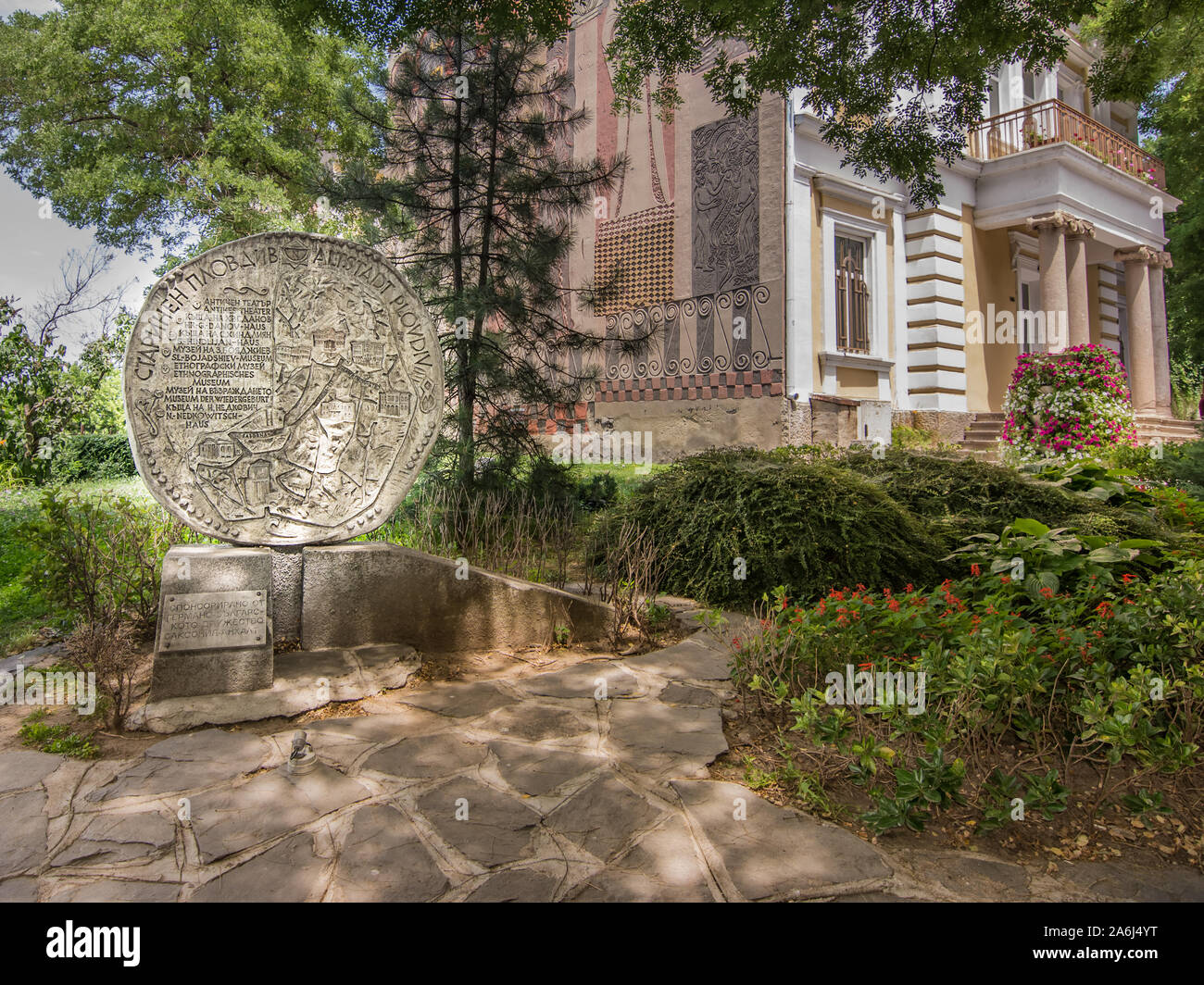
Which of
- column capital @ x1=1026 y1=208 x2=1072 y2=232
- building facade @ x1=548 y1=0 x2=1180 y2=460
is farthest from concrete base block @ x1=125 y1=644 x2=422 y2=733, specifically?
column capital @ x1=1026 y1=208 x2=1072 y2=232

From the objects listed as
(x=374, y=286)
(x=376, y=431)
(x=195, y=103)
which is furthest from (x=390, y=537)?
(x=195, y=103)

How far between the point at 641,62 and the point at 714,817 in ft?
19.3

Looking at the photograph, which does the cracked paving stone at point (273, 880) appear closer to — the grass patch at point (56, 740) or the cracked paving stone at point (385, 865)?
the cracked paving stone at point (385, 865)

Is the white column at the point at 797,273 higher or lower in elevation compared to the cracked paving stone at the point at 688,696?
higher

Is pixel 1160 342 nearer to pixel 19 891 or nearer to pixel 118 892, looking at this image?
pixel 118 892

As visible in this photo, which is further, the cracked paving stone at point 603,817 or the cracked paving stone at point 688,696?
the cracked paving stone at point 688,696

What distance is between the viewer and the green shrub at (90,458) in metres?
12.4

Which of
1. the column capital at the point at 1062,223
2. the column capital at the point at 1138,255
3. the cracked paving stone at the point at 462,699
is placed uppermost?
the column capital at the point at 1138,255

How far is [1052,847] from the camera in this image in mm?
2465

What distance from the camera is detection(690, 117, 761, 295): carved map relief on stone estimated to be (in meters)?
11.9

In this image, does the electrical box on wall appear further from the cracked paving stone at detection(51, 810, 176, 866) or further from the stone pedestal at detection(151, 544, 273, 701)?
the cracked paving stone at detection(51, 810, 176, 866)

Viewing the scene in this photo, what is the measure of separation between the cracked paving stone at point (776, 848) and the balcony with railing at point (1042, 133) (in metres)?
15.1

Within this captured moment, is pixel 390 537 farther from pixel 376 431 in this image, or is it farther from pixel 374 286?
pixel 374 286

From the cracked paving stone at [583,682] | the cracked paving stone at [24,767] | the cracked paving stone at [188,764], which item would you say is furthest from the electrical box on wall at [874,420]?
the cracked paving stone at [24,767]
